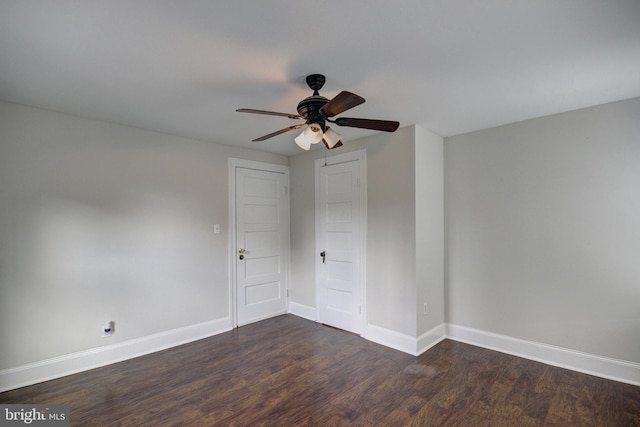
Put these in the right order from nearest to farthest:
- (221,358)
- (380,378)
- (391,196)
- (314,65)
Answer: (314,65) < (380,378) < (221,358) < (391,196)

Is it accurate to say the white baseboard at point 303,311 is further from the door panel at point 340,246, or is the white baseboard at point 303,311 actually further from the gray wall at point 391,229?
the gray wall at point 391,229

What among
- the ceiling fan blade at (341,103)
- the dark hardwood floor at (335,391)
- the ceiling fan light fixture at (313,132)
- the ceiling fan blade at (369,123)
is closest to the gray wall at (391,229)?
the dark hardwood floor at (335,391)

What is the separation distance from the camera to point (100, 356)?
288cm

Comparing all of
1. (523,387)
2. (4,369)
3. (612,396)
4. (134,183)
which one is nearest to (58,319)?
(4,369)

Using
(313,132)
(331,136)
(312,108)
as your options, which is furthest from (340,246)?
(312,108)

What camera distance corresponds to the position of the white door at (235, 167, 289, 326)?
4020 mm

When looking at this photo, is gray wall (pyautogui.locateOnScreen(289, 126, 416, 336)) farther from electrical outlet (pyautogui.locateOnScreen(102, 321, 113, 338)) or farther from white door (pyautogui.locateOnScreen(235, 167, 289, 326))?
electrical outlet (pyautogui.locateOnScreen(102, 321, 113, 338))

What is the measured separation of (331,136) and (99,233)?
2444 mm

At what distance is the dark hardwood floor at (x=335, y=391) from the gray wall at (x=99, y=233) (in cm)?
44

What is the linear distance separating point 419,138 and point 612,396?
8.69ft

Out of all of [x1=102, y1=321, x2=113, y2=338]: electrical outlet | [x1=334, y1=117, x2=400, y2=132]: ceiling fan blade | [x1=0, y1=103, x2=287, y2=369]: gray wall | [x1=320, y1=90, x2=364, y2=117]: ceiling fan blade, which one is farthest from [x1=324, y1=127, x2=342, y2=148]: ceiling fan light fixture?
[x1=102, y1=321, x2=113, y2=338]: electrical outlet

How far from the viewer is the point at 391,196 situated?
3.32 metres

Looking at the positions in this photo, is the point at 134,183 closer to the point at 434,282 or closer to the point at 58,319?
the point at 58,319

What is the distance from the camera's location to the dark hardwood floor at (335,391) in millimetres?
2111
